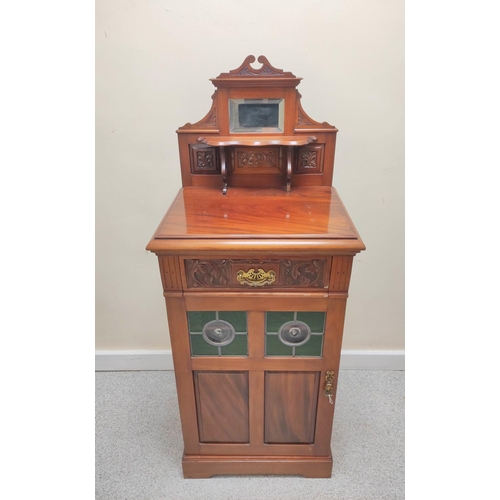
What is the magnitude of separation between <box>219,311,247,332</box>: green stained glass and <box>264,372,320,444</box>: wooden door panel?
0.64 feet

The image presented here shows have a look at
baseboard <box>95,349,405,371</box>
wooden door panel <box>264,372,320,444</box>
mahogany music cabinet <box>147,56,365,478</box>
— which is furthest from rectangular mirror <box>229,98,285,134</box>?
baseboard <box>95,349,405,371</box>

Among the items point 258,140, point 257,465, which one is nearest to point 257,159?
point 258,140

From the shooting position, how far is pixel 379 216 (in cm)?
152

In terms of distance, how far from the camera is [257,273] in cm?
99

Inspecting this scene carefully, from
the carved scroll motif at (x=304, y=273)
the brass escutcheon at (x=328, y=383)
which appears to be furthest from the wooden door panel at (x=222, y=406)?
the carved scroll motif at (x=304, y=273)

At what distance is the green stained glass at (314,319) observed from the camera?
3.44 ft

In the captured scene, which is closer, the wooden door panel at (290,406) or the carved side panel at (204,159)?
the wooden door panel at (290,406)

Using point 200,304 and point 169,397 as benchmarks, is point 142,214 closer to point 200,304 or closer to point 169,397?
point 200,304

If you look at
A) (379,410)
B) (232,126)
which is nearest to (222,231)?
(232,126)

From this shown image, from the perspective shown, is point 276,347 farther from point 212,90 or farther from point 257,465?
point 212,90

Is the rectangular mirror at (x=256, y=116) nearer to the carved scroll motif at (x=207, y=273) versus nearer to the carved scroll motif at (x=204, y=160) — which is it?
the carved scroll motif at (x=204, y=160)

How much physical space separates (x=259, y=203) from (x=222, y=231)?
0.23 m

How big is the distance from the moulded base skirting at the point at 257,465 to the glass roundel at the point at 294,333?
1.56ft

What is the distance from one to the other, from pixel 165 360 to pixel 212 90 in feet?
4.03
